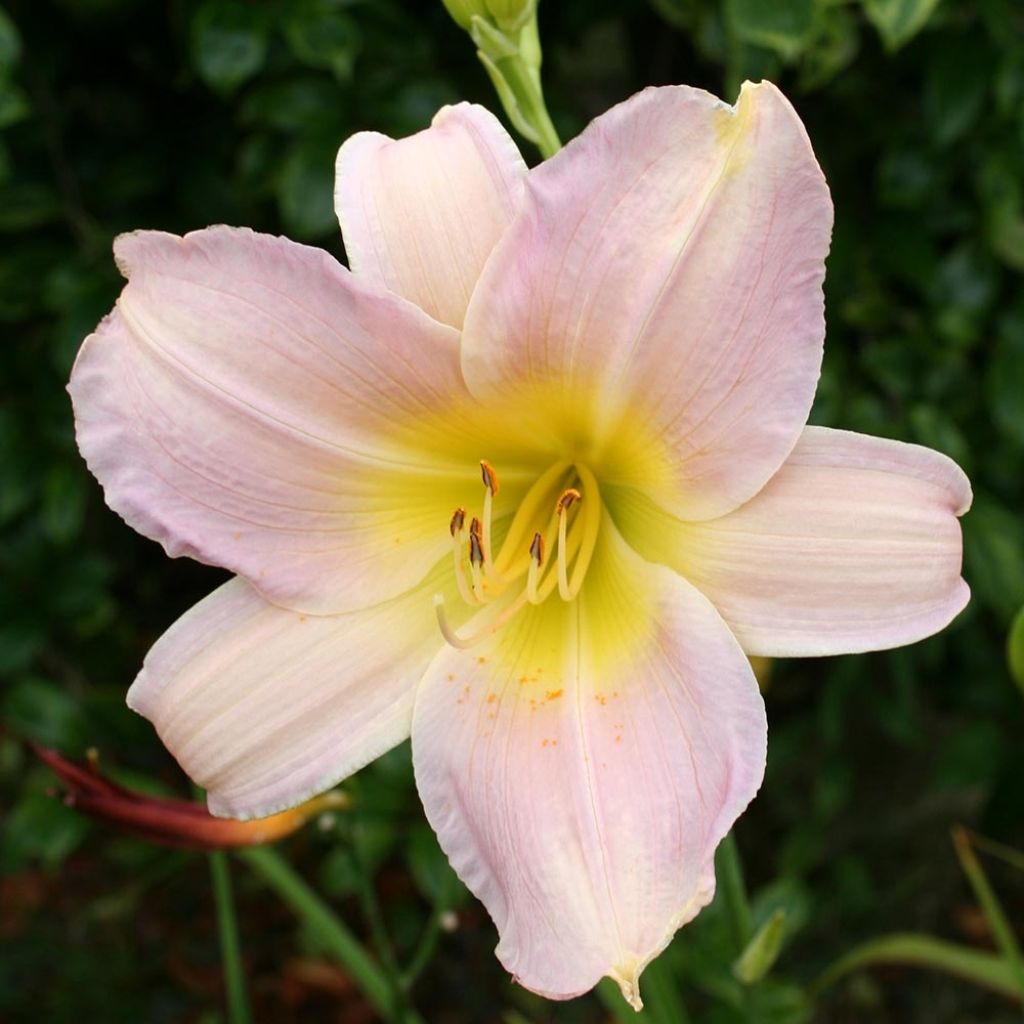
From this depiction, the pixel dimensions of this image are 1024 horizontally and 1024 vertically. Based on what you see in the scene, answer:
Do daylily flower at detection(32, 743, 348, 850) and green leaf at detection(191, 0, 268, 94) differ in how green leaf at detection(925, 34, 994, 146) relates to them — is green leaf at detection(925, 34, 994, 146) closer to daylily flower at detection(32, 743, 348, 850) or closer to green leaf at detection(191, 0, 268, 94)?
green leaf at detection(191, 0, 268, 94)

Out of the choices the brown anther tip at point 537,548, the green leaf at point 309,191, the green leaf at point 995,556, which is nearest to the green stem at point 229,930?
the brown anther tip at point 537,548

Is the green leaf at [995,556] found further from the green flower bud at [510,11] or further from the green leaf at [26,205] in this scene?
the green leaf at [26,205]

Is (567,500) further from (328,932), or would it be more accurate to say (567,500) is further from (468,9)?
(328,932)

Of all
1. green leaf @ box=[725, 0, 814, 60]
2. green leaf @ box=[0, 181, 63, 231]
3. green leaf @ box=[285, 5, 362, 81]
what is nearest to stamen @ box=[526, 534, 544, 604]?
green leaf @ box=[725, 0, 814, 60]

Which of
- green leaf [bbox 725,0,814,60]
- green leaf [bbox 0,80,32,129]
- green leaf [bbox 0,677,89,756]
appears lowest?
green leaf [bbox 0,677,89,756]

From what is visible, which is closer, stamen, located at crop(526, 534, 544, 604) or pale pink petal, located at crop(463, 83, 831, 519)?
pale pink petal, located at crop(463, 83, 831, 519)

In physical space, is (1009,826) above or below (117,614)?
below

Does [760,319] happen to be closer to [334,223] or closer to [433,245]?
[433,245]

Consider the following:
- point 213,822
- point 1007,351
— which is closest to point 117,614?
point 213,822
